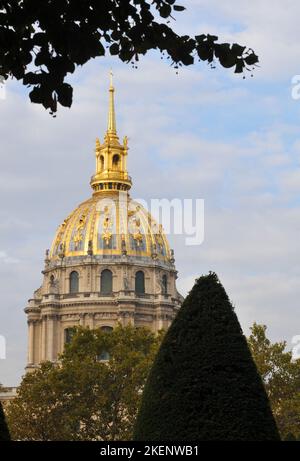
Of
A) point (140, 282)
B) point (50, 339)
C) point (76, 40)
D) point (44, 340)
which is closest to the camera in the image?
point (76, 40)

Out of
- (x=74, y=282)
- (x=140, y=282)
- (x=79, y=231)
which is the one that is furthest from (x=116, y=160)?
(x=74, y=282)

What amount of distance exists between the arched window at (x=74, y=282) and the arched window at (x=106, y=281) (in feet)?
9.15

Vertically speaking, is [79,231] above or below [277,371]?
above

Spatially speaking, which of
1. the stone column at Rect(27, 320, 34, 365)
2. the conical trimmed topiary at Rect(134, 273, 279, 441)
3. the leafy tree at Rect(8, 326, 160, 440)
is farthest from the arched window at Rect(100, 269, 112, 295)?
the conical trimmed topiary at Rect(134, 273, 279, 441)

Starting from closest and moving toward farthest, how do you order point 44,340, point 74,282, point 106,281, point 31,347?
point 44,340 < point 31,347 < point 106,281 < point 74,282

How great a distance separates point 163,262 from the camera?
132m

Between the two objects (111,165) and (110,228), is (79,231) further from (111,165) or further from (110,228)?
(111,165)

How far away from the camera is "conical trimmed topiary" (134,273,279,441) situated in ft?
65.5

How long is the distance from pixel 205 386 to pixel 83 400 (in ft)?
144

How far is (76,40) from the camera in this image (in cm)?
1288

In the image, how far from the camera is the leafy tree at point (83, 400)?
6197 centimetres

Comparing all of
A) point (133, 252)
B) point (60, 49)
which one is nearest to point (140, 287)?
point (133, 252)
